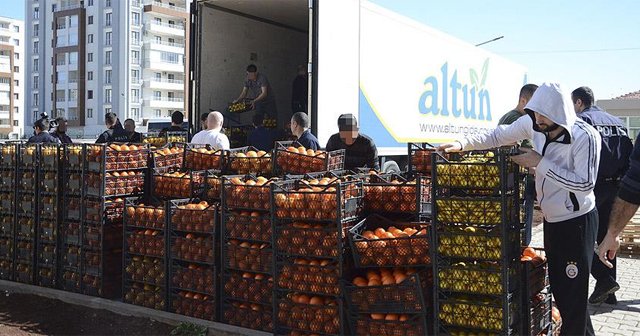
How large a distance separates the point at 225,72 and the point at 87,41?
74.9m

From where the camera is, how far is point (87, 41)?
80188mm

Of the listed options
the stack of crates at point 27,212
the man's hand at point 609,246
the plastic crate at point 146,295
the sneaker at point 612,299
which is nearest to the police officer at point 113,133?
the stack of crates at point 27,212

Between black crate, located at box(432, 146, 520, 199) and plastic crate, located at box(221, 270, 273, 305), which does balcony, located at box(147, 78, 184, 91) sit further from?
black crate, located at box(432, 146, 520, 199)

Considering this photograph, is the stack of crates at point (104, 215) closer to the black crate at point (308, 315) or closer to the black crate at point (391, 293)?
the black crate at point (308, 315)

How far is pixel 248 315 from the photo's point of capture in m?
5.79

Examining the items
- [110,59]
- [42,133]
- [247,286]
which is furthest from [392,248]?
[110,59]

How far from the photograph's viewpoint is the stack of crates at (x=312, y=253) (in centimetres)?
508

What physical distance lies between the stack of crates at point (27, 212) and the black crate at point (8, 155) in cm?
8

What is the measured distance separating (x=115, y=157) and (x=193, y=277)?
5.61 ft

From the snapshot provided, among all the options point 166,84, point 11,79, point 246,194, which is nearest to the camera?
point 246,194

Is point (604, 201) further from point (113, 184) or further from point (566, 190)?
point (113, 184)

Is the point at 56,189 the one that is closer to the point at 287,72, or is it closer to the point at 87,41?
the point at 287,72

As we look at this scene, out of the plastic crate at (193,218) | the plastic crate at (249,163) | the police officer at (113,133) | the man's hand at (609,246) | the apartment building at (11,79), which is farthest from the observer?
the apartment building at (11,79)

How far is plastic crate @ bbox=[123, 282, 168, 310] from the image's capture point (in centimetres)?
638
